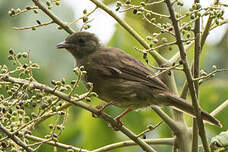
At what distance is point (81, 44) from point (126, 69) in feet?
2.36

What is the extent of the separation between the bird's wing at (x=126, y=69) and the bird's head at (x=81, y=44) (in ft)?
1.33

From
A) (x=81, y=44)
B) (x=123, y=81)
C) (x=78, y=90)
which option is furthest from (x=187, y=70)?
(x=81, y=44)

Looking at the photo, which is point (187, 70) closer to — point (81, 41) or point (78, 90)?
point (78, 90)

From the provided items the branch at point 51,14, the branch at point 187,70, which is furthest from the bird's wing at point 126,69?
the branch at point 187,70

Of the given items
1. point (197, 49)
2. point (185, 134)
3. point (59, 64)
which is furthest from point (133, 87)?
point (197, 49)

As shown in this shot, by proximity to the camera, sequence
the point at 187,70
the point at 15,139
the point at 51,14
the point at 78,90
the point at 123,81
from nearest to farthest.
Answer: the point at 15,139 → the point at 187,70 → the point at 51,14 → the point at 123,81 → the point at 78,90

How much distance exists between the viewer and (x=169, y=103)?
4316 millimetres

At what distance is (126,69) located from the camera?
15.3ft

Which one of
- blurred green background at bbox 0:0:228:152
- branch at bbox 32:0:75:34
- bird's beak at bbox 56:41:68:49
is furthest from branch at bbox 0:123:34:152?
bird's beak at bbox 56:41:68:49

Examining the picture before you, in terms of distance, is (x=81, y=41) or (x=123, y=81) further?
(x=81, y=41)

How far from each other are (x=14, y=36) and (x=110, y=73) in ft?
3.57

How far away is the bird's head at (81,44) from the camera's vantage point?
4941 millimetres

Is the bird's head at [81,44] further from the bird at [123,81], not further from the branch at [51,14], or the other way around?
the branch at [51,14]

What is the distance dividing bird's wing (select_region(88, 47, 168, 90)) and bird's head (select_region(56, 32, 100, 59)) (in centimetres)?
40
